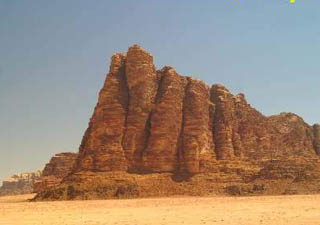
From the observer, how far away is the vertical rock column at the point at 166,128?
5784 centimetres

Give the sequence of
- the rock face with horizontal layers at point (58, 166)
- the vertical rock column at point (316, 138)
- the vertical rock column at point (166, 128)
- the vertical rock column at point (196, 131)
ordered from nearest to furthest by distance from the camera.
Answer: the vertical rock column at point (166, 128) → the vertical rock column at point (196, 131) → the vertical rock column at point (316, 138) → the rock face with horizontal layers at point (58, 166)

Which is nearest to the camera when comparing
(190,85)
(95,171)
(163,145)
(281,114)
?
(95,171)

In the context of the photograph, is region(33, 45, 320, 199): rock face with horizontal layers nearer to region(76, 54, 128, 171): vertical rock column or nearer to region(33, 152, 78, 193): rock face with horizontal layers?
region(76, 54, 128, 171): vertical rock column

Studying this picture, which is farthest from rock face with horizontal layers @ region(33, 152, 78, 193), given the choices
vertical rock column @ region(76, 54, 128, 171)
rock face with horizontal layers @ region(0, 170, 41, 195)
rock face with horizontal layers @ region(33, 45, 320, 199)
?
rock face with horizontal layers @ region(0, 170, 41, 195)

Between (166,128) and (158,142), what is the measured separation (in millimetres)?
2237

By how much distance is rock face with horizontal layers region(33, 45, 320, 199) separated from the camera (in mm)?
54969

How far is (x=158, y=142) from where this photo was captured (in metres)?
58.4

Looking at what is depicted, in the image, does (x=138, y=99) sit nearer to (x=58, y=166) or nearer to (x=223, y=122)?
(x=223, y=122)

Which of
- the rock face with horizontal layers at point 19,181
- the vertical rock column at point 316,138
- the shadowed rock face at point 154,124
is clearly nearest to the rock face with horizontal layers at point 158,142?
the shadowed rock face at point 154,124

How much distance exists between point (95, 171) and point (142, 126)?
9045 millimetres

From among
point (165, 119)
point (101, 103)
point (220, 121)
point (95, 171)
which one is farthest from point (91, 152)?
point (220, 121)

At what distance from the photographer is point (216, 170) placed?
59.2 meters

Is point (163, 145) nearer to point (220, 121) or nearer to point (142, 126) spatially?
point (142, 126)

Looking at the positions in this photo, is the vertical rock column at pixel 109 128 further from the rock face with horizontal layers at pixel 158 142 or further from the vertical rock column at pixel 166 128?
the vertical rock column at pixel 166 128
